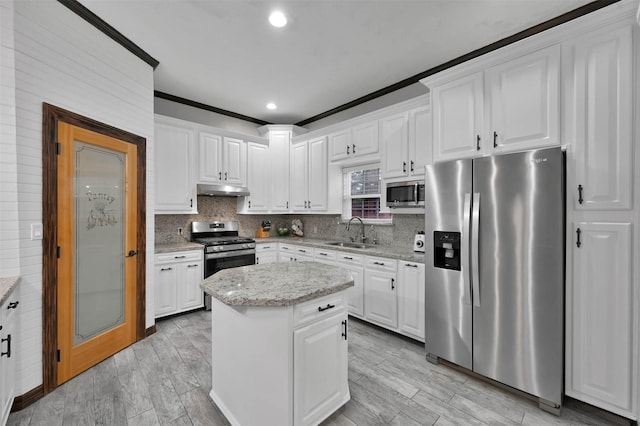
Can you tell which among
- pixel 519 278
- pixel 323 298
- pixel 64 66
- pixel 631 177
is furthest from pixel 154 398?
pixel 631 177

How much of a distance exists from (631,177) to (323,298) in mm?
2107

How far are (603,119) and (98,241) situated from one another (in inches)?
161

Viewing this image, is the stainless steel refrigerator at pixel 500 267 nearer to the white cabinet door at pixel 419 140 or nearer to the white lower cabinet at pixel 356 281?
the white cabinet door at pixel 419 140

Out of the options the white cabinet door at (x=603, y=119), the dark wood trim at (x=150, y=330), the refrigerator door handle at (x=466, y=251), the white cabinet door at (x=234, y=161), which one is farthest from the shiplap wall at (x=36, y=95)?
the white cabinet door at (x=603, y=119)

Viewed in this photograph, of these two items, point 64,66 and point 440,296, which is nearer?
point 64,66

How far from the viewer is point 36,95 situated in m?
2.08

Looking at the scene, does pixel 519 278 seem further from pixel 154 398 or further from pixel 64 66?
pixel 64 66

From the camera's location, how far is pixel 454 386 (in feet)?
7.34

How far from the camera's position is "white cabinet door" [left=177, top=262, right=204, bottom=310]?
3.62 meters

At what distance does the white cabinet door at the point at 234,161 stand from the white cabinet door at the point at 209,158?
85 millimetres

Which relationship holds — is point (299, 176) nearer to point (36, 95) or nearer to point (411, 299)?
point (411, 299)

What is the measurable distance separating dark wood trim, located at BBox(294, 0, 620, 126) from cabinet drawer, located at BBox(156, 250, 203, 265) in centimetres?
297

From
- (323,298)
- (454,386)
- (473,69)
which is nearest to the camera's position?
(323,298)

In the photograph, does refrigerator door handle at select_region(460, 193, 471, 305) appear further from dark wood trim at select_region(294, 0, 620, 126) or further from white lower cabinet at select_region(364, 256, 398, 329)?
dark wood trim at select_region(294, 0, 620, 126)
